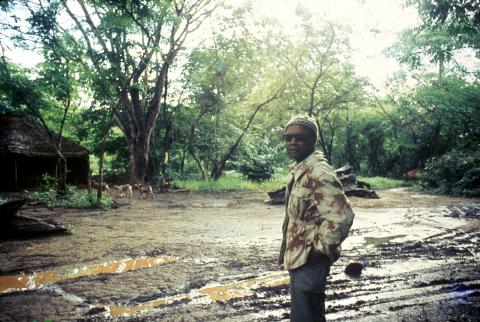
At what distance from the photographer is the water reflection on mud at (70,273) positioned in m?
5.00

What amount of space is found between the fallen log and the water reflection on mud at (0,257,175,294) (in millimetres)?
2556

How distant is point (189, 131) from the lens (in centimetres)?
2653

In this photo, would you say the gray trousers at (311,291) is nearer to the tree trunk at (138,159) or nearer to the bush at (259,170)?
the tree trunk at (138,159)

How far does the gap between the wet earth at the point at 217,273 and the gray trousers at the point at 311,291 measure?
139cm

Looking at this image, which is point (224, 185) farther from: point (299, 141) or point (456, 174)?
point (299, 141)

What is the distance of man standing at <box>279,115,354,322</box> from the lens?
2574mm

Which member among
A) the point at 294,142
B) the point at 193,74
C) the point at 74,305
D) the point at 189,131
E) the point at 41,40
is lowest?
the point at 74,305

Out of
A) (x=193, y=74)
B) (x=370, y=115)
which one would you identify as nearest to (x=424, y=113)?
(x=370, y=115)

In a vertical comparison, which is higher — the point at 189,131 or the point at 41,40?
the point at 41,40

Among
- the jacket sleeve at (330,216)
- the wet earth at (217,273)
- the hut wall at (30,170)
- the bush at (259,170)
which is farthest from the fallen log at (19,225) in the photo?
the bush at (259,170)

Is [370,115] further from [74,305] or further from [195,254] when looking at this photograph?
[74,305]

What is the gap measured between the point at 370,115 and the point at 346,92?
938cm

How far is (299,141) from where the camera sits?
2879 millimetres

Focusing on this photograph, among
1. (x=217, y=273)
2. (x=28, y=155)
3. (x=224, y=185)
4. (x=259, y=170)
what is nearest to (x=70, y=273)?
(x=217, y=273)
